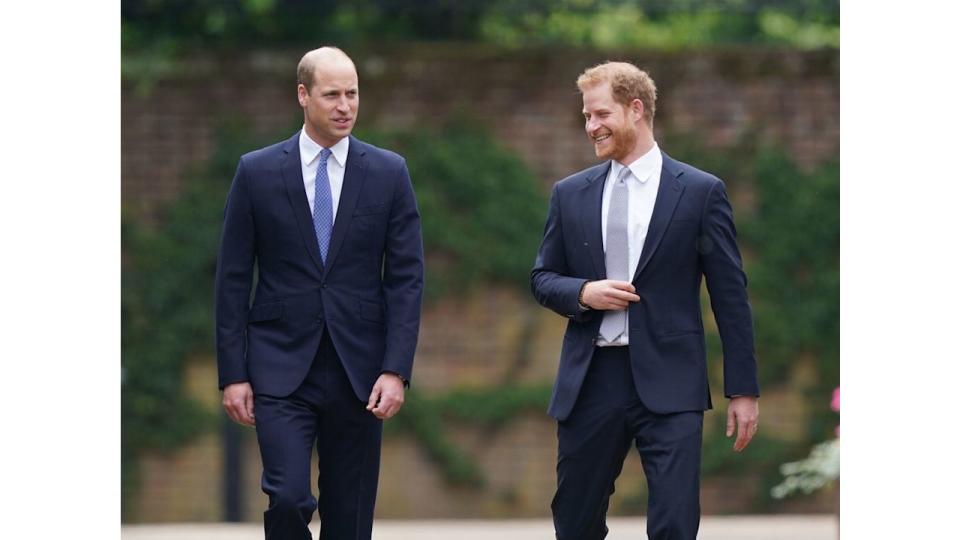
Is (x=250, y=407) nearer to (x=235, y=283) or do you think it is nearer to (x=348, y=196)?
(x=235, y=283)

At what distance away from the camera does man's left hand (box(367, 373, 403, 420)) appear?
5.12 m

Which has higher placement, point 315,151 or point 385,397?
point 315,151

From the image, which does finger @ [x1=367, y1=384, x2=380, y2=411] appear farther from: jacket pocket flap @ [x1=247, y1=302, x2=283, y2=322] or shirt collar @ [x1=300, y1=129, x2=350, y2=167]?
shirt collar @ [x1=300, y1=129, x2=350, y2=167]

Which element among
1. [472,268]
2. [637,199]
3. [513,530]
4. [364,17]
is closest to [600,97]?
[637,199]

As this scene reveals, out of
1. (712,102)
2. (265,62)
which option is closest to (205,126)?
(265,62)

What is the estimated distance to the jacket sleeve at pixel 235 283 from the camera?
204 inches

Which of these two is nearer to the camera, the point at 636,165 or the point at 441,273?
the point at 636,165

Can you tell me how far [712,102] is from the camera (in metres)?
9.95

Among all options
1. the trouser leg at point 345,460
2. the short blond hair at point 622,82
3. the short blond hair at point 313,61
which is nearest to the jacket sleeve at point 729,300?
the short blond hair at point 622,82

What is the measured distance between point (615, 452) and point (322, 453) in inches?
38.7

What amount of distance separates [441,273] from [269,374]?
15.5ft

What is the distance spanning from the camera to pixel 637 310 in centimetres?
512

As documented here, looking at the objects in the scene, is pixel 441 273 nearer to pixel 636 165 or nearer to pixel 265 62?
pixel 265 62

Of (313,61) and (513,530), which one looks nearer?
(313,61)
